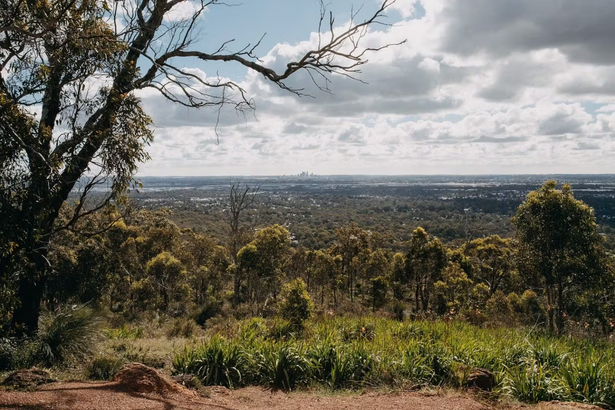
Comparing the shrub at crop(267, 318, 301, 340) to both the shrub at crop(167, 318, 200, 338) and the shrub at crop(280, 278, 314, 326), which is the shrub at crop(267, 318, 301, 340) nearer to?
the shrub at crop(280, 278, 314, 326)

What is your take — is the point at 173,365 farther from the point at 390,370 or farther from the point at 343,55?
the point at 343,55

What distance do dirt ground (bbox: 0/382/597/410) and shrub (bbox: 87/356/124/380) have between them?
28.4 inches

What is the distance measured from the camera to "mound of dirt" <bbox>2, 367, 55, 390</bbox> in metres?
5.00

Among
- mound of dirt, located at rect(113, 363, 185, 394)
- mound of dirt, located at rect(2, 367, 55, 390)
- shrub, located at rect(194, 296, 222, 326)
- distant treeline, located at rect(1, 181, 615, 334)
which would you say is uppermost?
Result: mound of dirt, located at rect(2, 367, 55, 390)

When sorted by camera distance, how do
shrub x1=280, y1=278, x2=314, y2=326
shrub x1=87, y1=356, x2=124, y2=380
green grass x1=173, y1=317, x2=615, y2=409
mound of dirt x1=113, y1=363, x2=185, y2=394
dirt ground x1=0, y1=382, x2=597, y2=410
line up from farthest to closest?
shrub x1=280, y1=278, x2=314, y2=326 < shrub x1=87, y1=356, x2=124, y2=380 < green grass x1=173, y1=317, x2=615, y2=409 < mound of dirt x1=113, y1=363, x2=185, y2=394 < dirt ground x1=0, y1=382, x2=597, y2=410

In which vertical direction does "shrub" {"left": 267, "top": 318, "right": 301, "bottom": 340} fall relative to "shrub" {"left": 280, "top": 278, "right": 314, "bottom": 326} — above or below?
above

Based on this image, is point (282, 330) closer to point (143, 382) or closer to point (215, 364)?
point (215, 364)

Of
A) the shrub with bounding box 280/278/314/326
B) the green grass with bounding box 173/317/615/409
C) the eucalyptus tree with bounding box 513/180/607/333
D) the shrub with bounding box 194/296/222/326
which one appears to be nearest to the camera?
the green grass with bounding box 173/317/615/409

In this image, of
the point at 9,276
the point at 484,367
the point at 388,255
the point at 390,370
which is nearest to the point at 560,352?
the point at 484,367

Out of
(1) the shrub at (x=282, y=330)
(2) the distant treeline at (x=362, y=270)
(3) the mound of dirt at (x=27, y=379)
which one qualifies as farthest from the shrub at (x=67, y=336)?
(1) the shrub at (x=282, y=330)

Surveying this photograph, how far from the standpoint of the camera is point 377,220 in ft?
363

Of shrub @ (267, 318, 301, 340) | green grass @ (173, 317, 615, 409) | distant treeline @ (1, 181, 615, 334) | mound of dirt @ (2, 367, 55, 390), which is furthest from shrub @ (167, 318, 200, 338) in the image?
mound of dirt @ (2, 367, 55, 390)

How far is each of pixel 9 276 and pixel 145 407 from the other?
120 inches

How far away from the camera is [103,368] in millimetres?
6223
